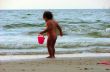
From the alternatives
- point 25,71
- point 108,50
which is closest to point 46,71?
point 25,71

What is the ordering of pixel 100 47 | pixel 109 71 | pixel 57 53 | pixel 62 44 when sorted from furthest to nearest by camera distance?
pixel 62 44
pixel 100 47
pixel 57 53
pixel 109 71

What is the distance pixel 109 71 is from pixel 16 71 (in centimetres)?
171

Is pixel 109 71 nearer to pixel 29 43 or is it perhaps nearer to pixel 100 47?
pixel 100 47

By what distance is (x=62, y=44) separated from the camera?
42.9 ft

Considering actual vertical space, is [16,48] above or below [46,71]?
below

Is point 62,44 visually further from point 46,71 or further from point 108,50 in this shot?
point 46,71

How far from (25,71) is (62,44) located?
6479 millimetres

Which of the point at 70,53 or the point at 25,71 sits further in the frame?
the point at 70,53

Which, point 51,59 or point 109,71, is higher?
point 109,71

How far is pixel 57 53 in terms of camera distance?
11039mm

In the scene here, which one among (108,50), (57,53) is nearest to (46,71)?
(57,53)

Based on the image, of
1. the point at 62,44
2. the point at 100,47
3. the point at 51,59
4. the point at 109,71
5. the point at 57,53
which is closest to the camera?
the point at 109,71

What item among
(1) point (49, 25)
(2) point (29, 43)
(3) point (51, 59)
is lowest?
(2) point (29, 43)

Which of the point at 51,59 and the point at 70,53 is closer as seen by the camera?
the point at 51,59
